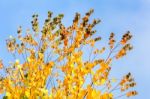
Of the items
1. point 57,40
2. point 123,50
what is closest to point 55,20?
point 57,40

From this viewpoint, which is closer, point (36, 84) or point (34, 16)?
point (36, 84)

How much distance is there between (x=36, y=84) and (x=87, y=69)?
4.85 feet

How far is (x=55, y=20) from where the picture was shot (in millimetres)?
12492

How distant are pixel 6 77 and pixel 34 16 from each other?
2.26 m

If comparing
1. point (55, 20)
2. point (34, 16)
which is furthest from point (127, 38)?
point (34, 16)

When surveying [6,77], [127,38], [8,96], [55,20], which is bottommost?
[8,96]

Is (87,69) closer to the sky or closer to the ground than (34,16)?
closer to the ground

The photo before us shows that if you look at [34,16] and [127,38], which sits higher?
[34,16]

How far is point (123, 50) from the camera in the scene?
1162cm

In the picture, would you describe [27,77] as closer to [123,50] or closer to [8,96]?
[8,96]

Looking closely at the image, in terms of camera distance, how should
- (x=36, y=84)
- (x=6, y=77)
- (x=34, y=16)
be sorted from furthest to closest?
(x=34, y=16), (x=6, y=77), (x=36, y=84)

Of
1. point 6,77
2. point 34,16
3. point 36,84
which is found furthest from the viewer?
point 34,16

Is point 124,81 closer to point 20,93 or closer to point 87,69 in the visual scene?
point 87,69

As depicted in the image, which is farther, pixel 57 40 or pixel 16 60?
pixel 57 40
